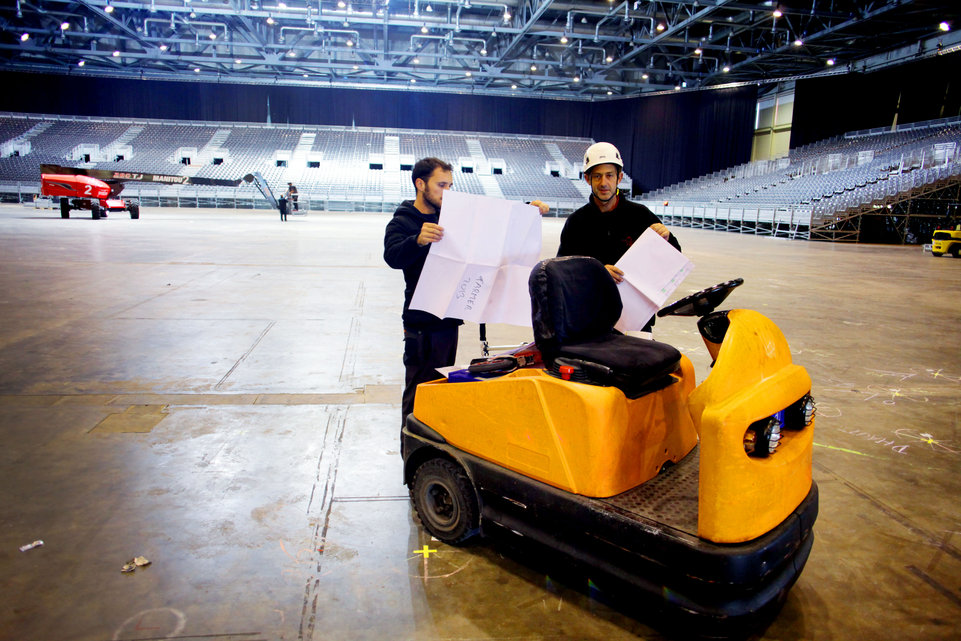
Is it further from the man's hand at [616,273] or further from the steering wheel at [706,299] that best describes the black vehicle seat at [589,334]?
the man's hand at [616,273]

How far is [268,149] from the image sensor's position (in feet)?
125

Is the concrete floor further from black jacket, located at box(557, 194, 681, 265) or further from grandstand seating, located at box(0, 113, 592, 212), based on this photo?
grandstand seating, located at box(0, 113, 592, 212)

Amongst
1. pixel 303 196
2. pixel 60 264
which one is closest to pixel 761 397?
pixel 60 264

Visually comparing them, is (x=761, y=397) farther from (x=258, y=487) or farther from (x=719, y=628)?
(x=258, y=487)

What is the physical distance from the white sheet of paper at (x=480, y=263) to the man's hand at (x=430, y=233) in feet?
0.09

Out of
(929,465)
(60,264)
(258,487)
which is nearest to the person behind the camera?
(258,487)

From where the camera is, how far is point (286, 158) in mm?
37781

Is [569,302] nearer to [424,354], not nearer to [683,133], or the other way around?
[424,354]

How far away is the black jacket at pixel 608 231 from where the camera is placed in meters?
2.99

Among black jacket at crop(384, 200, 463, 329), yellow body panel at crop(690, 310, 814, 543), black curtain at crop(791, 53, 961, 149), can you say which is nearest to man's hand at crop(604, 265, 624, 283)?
black jacket at crop(384, 200, 463, 329)

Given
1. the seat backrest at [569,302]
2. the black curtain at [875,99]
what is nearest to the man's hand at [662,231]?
the seat backrest at [569,302]

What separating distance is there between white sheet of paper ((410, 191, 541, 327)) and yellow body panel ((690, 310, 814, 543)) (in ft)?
3.26

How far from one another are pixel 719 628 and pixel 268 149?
41.2m

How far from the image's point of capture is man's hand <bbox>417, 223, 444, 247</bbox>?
8.20ft
